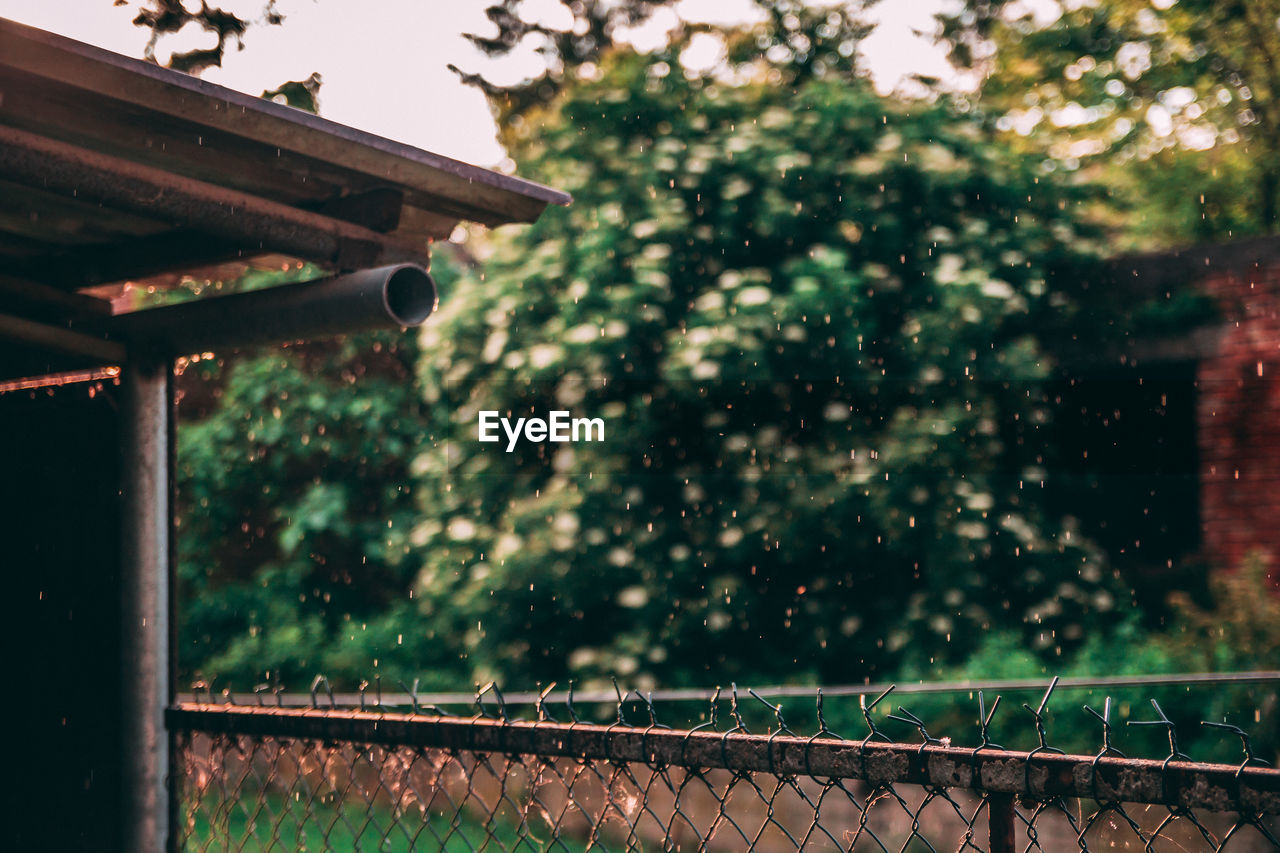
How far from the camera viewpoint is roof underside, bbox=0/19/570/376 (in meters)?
2.12

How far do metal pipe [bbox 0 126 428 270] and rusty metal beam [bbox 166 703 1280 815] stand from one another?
112 cm

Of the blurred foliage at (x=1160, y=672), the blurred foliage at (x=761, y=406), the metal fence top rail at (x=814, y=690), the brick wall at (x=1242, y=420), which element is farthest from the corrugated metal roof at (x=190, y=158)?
the brick wall at (x=1242, y=420)

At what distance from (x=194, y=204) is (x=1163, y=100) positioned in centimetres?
1003

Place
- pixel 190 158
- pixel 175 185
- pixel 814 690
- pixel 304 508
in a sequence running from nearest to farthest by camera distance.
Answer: pixel 175 185 → pixel 190 158 → pixel 814 690 → pixel 304 508

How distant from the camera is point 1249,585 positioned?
578cm

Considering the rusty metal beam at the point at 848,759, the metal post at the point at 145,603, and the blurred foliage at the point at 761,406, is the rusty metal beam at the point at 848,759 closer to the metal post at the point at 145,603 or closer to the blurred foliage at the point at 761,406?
the metal post at the point at 145,603

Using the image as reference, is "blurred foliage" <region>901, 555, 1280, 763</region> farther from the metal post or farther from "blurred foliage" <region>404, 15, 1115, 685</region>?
the metal post

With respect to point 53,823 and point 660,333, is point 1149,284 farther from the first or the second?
point 53,823

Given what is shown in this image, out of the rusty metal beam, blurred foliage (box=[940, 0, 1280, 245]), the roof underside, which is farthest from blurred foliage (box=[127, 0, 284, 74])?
blurred foliage (box=[940, 0, 1280, 245])

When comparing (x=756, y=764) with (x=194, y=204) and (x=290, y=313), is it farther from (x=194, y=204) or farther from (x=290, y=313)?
(x=194, y=204)

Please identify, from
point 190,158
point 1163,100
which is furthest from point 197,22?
point 1163,100

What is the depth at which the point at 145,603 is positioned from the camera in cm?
262

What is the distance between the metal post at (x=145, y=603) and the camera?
251 cm

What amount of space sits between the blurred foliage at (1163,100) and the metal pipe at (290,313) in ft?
19.5
